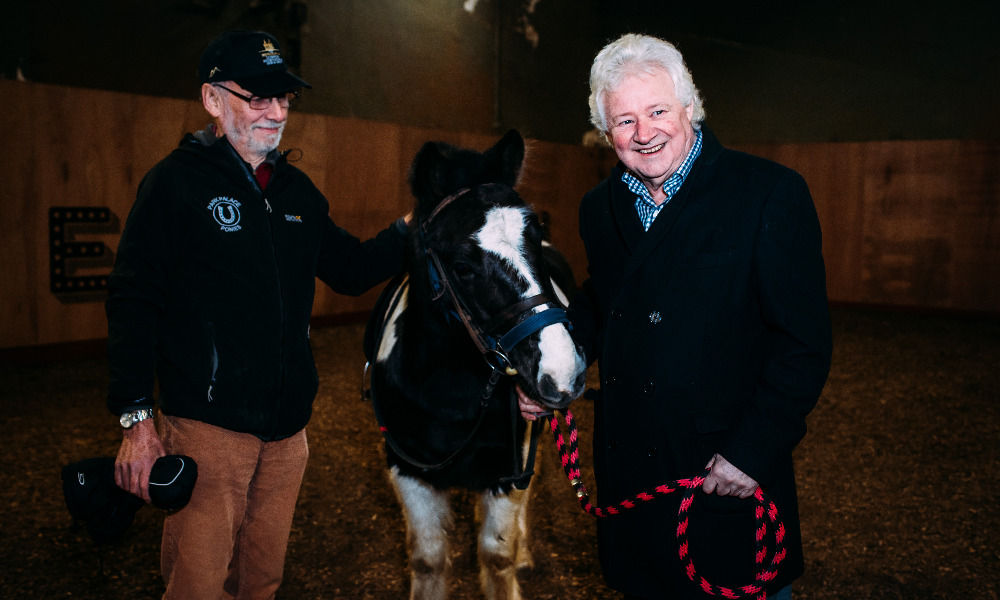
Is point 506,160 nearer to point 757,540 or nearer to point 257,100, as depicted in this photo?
point 257,100

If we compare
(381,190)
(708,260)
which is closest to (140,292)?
(708,260)

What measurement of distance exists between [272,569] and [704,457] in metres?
1.26

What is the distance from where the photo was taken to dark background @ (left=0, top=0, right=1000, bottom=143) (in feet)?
27.3

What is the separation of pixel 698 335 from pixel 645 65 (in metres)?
0.59

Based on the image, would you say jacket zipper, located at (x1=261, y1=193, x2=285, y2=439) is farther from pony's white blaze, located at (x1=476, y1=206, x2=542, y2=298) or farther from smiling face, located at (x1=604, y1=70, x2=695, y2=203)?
smiling face, located at (x1=604, y1=70, x2=695, y2=203)

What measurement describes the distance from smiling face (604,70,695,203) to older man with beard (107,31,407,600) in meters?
0.93

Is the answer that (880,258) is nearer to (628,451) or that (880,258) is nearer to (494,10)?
(494,10)

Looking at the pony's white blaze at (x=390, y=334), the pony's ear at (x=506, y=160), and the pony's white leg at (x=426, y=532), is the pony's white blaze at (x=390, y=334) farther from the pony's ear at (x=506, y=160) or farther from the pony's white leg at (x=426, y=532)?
the pony's ear at (x=506, y=160)

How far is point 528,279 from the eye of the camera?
163cm

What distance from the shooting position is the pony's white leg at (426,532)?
89.6 inches

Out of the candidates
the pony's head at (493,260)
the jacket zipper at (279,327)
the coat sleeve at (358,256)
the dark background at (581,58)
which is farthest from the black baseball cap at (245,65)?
the dark background at (581,58)

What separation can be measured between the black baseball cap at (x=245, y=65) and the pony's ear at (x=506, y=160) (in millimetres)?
553

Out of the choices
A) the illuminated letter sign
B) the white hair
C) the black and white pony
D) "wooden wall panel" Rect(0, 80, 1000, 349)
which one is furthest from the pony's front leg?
the illuminated letter sign

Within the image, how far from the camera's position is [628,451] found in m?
1.50
